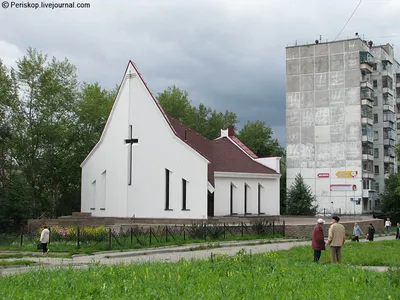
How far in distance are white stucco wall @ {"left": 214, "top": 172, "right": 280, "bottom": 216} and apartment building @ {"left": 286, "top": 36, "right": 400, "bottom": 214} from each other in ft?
66.9

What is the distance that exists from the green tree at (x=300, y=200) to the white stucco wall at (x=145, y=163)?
25842 mm

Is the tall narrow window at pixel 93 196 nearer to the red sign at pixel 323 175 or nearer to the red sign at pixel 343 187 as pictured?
the red sign at pixel 323 175

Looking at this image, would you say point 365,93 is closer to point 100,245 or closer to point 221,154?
point 221,154

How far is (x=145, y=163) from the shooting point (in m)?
40.7

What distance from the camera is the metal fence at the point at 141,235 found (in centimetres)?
2516

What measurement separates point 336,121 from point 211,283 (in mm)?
58937

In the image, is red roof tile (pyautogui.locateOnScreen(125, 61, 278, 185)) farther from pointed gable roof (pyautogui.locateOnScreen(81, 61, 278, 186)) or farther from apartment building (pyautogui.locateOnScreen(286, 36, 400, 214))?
apartment building (pyautogui.locateOnScreen(286, 36, 400, 214))

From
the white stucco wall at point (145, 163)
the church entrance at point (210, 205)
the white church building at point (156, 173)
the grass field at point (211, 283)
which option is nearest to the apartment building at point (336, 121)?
the white church building at point (156, 173)

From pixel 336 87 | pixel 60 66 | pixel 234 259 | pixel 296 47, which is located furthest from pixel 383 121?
pixel 234 259

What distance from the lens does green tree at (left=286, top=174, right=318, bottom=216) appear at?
202 ft

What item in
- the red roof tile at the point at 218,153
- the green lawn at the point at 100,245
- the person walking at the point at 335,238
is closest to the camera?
the person walking at the point at 335,238

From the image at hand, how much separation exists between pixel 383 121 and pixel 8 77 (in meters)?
49.8

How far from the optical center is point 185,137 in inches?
1654

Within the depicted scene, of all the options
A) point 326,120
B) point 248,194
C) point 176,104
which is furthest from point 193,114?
point 248,194
